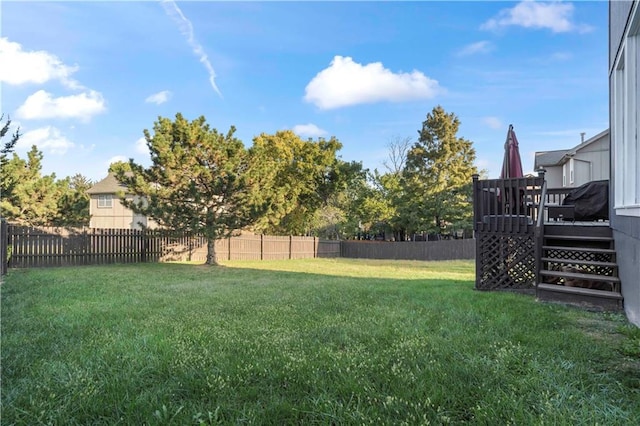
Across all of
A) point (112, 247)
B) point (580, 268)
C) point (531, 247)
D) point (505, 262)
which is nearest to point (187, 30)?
point (112, 247)

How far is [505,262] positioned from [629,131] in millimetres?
2906

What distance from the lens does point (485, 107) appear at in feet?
64.0

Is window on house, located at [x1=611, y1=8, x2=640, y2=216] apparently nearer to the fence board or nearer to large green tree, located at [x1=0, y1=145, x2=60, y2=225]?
the fence board

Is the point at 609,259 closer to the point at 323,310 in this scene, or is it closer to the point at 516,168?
the point at 516,168

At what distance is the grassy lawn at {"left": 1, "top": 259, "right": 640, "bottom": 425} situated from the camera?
1938mm

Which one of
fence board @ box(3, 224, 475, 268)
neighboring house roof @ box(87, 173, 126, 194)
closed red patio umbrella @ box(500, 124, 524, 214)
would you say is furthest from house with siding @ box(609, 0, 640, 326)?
neighboring house roof @ box(87, 173, 126, 194)

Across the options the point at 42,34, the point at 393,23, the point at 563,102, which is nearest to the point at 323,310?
the point at 42,34

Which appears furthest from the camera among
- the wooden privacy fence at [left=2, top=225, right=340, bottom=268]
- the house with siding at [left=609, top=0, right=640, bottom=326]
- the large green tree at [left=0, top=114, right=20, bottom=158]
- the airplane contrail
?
the wooden privacy fence at [left=2, top=225, right=340, bottom=268]

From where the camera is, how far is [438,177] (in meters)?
26.3

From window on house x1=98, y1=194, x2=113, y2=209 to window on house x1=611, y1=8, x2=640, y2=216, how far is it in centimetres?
3303

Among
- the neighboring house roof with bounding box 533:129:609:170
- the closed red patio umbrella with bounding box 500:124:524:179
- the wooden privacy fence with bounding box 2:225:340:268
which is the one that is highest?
the neighboring house roof with bounding box 533:129:609:170

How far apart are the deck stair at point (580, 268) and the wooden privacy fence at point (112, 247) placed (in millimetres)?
10422

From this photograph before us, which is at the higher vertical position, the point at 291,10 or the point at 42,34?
the point at 291,10

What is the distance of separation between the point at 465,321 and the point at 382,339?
1.17 m
